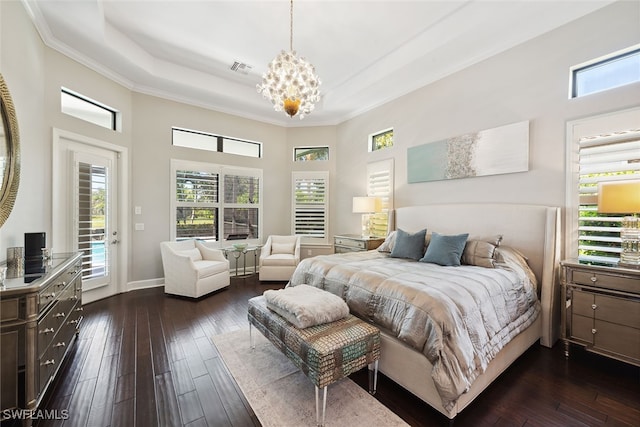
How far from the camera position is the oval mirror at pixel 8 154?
221 centimetres

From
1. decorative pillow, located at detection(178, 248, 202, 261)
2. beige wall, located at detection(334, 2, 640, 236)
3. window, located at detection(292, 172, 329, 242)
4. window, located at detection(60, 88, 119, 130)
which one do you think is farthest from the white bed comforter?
window, located at detection(60, 88, 119, 130)

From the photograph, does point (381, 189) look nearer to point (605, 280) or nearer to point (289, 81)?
point (289, 81)

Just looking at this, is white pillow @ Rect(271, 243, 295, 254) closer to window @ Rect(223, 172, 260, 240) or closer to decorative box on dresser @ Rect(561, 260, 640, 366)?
window @ Rect(223, 172, 260, 240)

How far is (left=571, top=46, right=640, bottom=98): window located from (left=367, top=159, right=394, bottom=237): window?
2.51 meters

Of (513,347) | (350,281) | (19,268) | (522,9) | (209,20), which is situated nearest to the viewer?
(19,268)

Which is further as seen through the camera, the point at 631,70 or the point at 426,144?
the point at 426,144

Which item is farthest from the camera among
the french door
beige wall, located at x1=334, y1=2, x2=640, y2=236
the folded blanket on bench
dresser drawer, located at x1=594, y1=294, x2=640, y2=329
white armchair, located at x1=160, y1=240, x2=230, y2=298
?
white armchair, located at x1=160, y1=240, x2=230, y2=298

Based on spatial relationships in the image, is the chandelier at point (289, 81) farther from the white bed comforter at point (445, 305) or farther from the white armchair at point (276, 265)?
the white armchair at point (276, 265)

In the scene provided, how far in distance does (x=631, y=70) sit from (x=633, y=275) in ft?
6.46

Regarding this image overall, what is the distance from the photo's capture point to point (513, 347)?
2.28 m

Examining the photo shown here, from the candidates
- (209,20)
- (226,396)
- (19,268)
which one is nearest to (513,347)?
(226,396)

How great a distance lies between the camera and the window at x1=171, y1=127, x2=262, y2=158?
5.04m

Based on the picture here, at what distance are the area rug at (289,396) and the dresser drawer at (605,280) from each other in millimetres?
2123

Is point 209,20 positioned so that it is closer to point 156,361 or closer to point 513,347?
point 156,361
